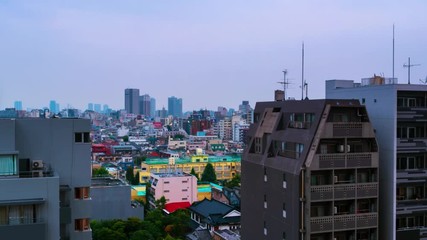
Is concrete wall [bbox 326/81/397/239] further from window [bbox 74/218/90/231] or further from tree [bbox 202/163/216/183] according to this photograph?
tree [bbox 202/163/216/183]

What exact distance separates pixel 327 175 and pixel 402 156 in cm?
286

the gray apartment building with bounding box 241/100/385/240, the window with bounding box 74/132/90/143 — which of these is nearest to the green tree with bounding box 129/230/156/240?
the gray apartment building with bounding box 241/100/385/240

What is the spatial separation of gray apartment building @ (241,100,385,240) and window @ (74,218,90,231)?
686cm

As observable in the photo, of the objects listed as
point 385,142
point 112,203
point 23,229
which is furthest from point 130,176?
point 23,229

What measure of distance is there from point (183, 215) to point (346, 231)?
20823 millimetres

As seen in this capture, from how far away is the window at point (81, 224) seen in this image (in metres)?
12.2

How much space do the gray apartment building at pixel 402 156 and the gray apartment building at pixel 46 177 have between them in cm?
1010

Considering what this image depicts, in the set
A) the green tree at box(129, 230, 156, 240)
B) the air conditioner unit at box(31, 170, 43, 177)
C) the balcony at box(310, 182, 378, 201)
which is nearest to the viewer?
the air conditioner unit at box(31, 170, 43, 177)

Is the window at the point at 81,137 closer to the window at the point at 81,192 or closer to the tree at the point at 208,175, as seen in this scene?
the window at the point at 81,192

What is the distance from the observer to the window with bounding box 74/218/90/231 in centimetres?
1221

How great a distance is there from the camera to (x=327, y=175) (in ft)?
50.0

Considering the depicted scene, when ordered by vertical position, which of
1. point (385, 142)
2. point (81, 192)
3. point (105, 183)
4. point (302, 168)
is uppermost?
point (385, 142)

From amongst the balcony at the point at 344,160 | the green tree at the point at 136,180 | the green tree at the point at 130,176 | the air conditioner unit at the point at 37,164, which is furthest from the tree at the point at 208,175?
the air conditioner unit at the point at 37,164

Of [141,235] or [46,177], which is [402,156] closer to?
[46,177]
